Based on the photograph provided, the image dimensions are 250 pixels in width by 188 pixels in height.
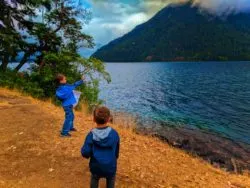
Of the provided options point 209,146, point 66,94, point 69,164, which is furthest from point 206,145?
point 69,164

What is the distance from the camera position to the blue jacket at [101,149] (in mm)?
5984

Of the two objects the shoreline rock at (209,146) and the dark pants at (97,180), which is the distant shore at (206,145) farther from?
the dark pants at (97,180)

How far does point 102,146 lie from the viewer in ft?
19.7

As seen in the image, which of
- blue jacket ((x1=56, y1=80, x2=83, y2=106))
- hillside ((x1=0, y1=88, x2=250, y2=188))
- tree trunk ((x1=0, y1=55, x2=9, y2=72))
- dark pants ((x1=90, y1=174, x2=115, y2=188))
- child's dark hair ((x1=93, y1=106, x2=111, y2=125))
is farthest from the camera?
tree trunk ((x1=0, y1=55, x2=9, y2=72))

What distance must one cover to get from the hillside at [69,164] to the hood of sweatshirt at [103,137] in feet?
7.28

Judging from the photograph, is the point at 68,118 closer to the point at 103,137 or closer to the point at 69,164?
Answer: the point at 69,164

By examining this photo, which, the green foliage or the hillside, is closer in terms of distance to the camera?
the hillside

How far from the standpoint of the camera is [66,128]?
11.4m

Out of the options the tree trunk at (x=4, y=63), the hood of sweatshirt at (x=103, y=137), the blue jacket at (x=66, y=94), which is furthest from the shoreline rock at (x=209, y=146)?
the tree trunk at (x=4, y=63)

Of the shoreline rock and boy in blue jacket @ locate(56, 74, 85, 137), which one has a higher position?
boy in blue jacket @ locate(56, 74, 85, 137)

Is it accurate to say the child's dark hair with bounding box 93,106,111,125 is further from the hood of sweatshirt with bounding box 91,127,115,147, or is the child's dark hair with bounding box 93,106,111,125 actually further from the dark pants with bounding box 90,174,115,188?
the dark pants with bounding box 90,174,115,188

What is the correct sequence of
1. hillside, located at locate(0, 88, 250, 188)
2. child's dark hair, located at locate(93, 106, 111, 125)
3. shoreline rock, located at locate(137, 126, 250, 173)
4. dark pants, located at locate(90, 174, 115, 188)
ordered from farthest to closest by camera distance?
shoreline rock, located at locate(137, 126, 250, 173) < hillside, located at locate(0, 88, 250, 188) < dark pants, located at locate(90, 174, 115, 188) < child's dark hair, located at locate(93, 106, 111, 125)

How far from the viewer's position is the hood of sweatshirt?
19.5 ft

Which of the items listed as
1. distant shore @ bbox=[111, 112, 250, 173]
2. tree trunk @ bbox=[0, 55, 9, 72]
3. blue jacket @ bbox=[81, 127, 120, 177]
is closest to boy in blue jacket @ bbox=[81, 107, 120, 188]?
blue jacket @ bbox=[81, 127, 120, 177]
